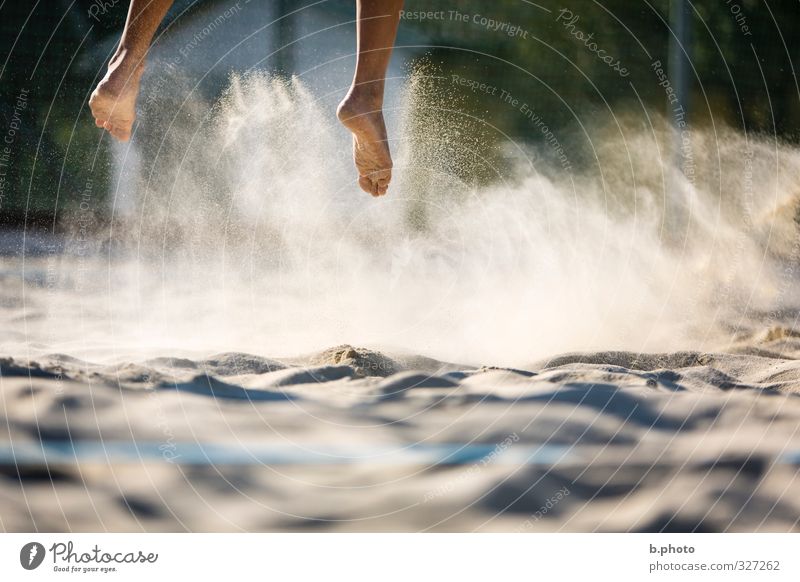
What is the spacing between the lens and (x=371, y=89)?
3.83 ft

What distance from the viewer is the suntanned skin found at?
1.14 meters

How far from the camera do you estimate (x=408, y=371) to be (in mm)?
1294

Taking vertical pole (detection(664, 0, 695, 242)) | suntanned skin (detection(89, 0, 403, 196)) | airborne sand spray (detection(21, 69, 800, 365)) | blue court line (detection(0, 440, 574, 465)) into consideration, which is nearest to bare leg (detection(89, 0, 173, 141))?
suntanned skin (detection(89, 0, 403, 196))

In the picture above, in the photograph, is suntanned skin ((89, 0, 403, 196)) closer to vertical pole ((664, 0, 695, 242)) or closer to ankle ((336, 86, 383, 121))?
ankle ((336, 86, 383, 121))

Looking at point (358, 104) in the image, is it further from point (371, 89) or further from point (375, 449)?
point (375, 449)

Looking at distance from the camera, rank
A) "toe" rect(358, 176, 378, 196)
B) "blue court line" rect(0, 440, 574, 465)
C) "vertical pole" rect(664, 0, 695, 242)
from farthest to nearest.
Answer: "vertical pole" rect(664, 0, 695, 242) < "toe" rect(358, 176, 378, 196) < "blue court line" rect(0, 440, 574, 465)

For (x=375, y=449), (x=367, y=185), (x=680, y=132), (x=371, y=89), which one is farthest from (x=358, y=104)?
(x=680, y=132)

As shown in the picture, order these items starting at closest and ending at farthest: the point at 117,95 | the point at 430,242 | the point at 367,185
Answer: the point at 117,95 < the point at 367,185 < the point at 430,242

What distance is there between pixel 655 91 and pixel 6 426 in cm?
121

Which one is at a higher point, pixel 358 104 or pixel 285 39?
pixel 285 39

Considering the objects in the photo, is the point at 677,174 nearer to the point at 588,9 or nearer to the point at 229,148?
the point at 588,9

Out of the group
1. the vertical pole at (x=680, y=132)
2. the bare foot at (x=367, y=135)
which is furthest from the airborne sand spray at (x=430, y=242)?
the bare foot at (x=367, y=135)

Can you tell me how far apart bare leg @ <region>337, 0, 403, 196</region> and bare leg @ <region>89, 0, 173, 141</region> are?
1.01 feet

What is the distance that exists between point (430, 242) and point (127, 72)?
0.55 m
